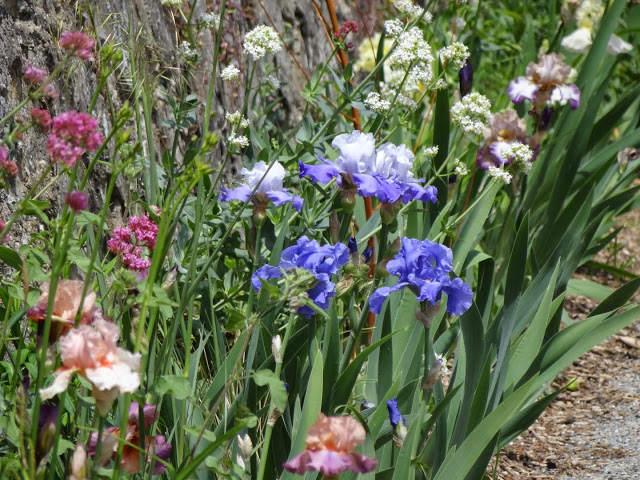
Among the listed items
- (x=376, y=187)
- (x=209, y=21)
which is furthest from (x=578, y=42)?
(x=376, y=187)

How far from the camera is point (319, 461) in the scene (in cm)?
94

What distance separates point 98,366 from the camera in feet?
2.87

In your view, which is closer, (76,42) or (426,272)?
(76,42)

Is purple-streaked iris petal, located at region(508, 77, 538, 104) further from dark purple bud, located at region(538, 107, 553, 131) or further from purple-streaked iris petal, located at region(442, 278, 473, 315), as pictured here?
purple-streaked iris petal, located at region(442, 278, 473, 315)

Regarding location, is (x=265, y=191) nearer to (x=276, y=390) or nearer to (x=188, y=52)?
(x=188, y=52)

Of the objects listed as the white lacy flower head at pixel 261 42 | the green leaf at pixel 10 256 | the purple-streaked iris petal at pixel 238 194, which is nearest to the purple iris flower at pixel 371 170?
the purple-streaked iris petal at pixel 238 194

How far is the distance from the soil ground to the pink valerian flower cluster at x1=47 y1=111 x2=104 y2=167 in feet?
4.78

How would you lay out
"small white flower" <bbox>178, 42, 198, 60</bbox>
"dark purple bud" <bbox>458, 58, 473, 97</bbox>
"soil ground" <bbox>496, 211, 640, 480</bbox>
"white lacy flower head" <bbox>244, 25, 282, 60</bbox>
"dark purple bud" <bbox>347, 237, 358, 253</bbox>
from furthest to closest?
"dark purple bud" <bbox>458, 58, 473, 97</bbox> < "soil ground" <bbox>496, 211, 640, 480</bbox> < "small white flower" <bbox>178, 42, 198, 60</bbox> < "white lacy flower head" <bbox>244, 25, 282, 60</bbox> < "dark purple bud" <bbox>347, 237, 358, 253</bbox>

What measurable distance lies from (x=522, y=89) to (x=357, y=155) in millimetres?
1059

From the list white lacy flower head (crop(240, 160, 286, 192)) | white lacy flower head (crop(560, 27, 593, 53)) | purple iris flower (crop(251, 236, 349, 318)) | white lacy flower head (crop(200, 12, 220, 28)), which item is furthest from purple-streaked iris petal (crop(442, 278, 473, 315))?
white lacy flower head (crop(560, 27, 593, 53))

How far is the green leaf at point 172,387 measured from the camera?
3.37ft

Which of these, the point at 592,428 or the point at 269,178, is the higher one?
the point at 269,178

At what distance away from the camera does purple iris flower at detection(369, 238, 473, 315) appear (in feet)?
4.18

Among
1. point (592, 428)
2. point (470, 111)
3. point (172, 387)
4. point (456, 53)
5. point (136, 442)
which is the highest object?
point (456, 53)
